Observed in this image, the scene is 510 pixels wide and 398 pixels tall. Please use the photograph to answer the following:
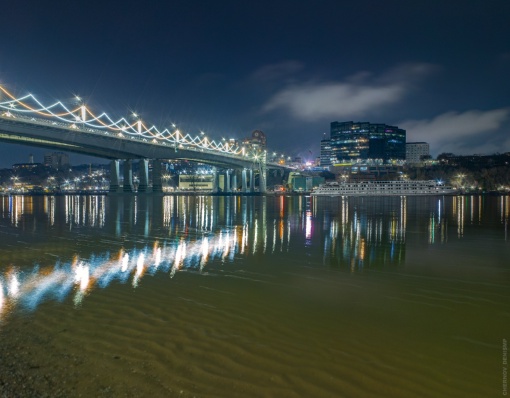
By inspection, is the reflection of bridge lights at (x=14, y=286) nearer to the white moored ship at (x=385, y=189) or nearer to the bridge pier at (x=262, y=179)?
the white moored ship at (x=385, y=189)

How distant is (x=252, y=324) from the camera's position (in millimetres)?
5348

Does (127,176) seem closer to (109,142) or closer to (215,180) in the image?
(109,142)

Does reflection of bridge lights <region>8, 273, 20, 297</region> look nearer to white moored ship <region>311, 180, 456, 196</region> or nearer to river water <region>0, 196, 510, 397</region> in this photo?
river water <region>0, 196, 510, 397</region>

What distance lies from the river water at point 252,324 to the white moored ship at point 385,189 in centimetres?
8594

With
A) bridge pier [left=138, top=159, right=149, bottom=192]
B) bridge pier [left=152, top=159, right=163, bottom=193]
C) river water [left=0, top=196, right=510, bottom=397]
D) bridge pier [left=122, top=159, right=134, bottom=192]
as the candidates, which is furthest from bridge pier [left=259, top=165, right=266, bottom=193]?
river water [left=0, top=196, right=510, bottom=397]

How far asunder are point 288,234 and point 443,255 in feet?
21.8

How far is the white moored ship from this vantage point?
9412 cm

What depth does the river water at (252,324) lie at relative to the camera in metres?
3.75

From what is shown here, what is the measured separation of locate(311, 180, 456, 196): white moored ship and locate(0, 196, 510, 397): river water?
85.9 metres

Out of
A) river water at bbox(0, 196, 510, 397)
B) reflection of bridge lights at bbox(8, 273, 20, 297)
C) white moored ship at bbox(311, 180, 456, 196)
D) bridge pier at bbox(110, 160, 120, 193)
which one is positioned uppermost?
bridge pier at bbox(110, 160, 120, 193)

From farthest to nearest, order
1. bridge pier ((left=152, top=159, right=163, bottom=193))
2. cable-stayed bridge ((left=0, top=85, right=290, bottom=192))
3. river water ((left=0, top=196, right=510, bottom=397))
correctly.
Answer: bridge pier ((left=152, top=159, right=163, bottom=193)) → cable-stayed bridge ((left=0, top=85, right=290, bottom=192)) → river water ((left=0, top=196, right=510, bottom=397))

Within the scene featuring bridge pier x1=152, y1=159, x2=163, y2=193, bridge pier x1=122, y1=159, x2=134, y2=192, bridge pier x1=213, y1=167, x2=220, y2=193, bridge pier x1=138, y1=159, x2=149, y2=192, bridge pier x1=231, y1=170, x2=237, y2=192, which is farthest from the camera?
bridge pier x1=213, y1=167, x2=220, y2=193

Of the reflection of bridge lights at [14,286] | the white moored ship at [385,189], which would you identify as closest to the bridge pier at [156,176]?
the white moored ship at [385,189]

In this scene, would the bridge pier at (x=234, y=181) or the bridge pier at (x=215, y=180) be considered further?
the bridge pier at (x=215, y=180)
